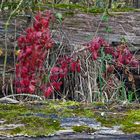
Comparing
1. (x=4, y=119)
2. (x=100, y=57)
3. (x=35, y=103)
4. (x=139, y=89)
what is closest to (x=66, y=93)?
(x=100, y=57)

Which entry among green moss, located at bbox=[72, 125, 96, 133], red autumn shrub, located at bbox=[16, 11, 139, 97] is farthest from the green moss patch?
red autumn shrub, located at bbox=[16, 11, 139, 97]

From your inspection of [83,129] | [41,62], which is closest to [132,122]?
[83,129]

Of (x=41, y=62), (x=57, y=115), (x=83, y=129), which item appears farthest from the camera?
(x=41, y=62)

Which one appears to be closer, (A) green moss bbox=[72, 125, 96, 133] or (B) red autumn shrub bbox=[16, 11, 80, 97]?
(A) green moss bbox=[72, 125, 96, 133]

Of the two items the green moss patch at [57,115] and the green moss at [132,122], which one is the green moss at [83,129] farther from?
the green moss at [132,122]

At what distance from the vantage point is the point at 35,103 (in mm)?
2064

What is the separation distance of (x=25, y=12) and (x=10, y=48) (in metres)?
0.42

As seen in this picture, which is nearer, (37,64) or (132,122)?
(132,122)

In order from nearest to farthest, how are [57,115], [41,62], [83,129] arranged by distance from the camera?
1. [83,129]
2. [57,115]
3. [41,62]

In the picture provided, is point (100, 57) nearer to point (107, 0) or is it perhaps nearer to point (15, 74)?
point (15, 74)

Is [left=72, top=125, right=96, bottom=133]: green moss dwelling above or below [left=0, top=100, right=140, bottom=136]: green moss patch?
below

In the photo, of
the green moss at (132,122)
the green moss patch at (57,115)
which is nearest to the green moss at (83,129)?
the green moss patch at (57,115)

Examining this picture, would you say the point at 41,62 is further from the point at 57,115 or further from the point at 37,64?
the point at 57,115

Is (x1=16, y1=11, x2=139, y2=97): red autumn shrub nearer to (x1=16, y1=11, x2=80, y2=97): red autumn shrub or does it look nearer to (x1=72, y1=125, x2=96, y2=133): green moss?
(x1=16, y1=11, x2=80, y2=97): red autumn shrub
